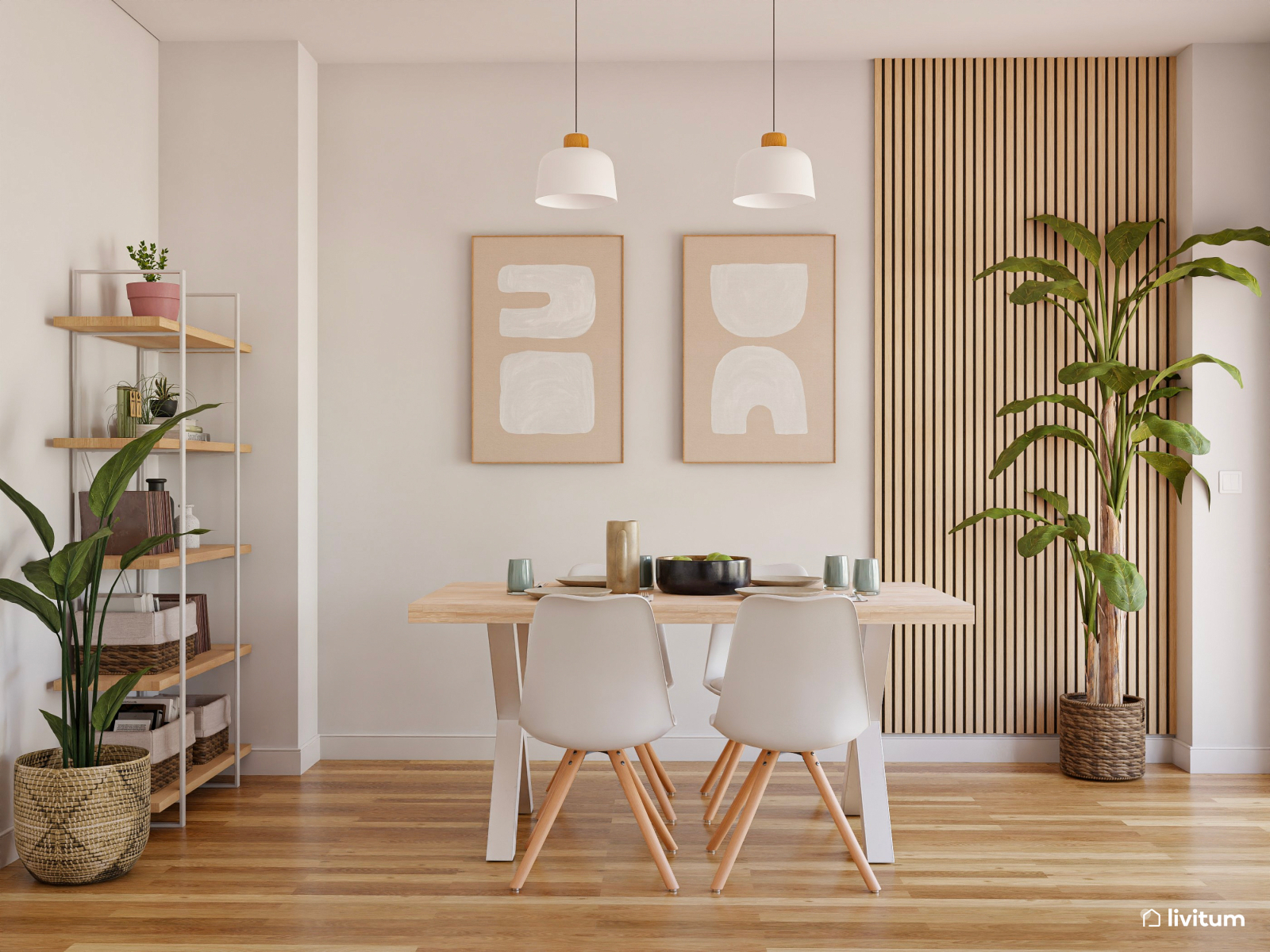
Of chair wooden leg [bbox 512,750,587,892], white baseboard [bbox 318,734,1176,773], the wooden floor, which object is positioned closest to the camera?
the wooden floor

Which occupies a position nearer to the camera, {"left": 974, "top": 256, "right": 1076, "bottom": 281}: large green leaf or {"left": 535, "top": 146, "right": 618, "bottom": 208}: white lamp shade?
{"left": 535, "top": 146, "right": 618, "bottom": 208}: white lamp shade

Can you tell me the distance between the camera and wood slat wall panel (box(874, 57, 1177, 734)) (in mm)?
4105

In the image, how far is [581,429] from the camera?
13.5ft

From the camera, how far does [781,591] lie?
3025mm

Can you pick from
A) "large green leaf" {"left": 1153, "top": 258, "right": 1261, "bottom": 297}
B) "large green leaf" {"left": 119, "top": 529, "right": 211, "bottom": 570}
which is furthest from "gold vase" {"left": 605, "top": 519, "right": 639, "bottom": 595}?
"large green leaf" {"left": 1153, "top": 258, "right": 1261, "bottom": 297}

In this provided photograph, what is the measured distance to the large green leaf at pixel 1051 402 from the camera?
12.4 ft

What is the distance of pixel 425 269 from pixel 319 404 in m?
0.77

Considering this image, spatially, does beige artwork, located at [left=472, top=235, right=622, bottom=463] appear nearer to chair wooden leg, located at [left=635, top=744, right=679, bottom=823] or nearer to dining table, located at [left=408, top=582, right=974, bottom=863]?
dining table, located at [left=408, top=582, right=974, bottom=863]

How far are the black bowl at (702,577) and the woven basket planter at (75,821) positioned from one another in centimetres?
175

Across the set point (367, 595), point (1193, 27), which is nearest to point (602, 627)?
point (367, 595)

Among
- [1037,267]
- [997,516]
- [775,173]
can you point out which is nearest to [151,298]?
[775,173]

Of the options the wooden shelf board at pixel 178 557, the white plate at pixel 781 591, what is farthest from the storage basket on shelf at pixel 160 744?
the white plate at pixel 781 591

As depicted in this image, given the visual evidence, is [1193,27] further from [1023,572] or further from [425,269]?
[425,269]

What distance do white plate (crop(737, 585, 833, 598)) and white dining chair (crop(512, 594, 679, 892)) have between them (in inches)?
16.9
